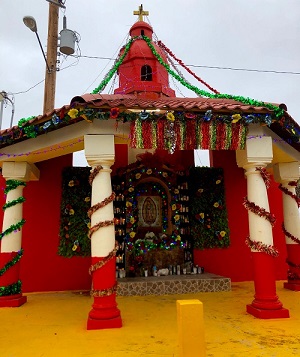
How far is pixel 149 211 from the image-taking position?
9.84 m

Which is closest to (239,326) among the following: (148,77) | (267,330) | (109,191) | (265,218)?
(267,330)

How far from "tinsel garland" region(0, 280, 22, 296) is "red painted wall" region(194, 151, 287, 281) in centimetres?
495

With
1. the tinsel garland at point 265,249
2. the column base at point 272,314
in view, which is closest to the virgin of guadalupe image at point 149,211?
the tinsel garland at point 265,249

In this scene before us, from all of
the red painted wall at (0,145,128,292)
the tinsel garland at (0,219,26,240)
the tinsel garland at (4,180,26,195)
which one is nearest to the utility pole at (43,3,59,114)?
the red painted wall at (0,145,128,292)

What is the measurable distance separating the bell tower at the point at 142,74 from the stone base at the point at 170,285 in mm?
5864

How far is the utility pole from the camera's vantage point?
10.5 m

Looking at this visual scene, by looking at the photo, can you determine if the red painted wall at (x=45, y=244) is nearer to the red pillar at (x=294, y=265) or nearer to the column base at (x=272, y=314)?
the column base at (x=272, y=314)

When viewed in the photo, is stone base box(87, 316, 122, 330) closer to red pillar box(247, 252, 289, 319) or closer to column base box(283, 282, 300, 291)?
red pillar box(247, 252, 289, 319)

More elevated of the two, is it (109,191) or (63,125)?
(63,125)

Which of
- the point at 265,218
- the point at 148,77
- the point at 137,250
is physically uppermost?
the point at 148,77

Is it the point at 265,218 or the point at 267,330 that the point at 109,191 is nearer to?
the point at 265,218

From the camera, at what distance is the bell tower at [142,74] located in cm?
1091

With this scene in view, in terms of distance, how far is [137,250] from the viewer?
9148mm

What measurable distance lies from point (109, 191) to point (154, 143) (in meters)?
1.23
